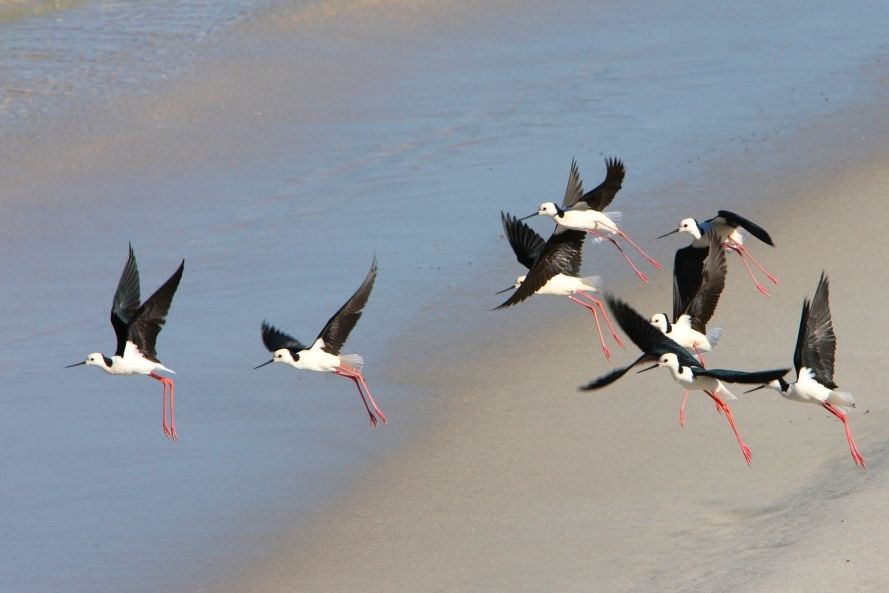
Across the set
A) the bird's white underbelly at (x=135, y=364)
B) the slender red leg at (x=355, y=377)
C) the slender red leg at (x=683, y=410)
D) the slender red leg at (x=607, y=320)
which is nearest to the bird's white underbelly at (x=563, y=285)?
the slender red leg at (x=607, y=320)

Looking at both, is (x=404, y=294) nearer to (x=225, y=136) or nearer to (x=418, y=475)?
(x=418, y=475)

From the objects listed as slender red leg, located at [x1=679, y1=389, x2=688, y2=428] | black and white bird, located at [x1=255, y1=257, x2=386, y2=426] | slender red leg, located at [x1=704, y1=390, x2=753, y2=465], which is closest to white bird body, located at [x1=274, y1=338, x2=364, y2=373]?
black and white bird, located at [x1=255, y1=257, x2=386, y2=426]

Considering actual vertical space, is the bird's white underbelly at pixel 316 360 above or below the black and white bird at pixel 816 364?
below

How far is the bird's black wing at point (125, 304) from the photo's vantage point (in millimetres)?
8883

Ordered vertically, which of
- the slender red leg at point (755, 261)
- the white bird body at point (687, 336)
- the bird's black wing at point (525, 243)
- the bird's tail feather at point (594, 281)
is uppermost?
the bird's black wing at point (525, 243)

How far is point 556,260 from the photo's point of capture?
10.0m

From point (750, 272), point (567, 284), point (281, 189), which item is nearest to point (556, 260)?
point (567, 284)

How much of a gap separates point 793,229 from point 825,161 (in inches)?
64.4

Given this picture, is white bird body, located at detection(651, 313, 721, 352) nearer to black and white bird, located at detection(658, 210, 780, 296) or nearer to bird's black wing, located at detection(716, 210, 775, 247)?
bird's black wing, located at detection(716, 210, 775, 247)

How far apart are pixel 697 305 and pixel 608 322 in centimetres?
140

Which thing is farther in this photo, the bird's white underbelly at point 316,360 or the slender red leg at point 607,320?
the slender red leg at point 607,320

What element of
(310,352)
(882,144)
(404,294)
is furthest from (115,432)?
(882,144)

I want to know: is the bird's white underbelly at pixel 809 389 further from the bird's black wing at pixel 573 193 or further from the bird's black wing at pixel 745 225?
the bird's black wing at pixel 573 193

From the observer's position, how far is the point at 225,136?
15.1 metres
